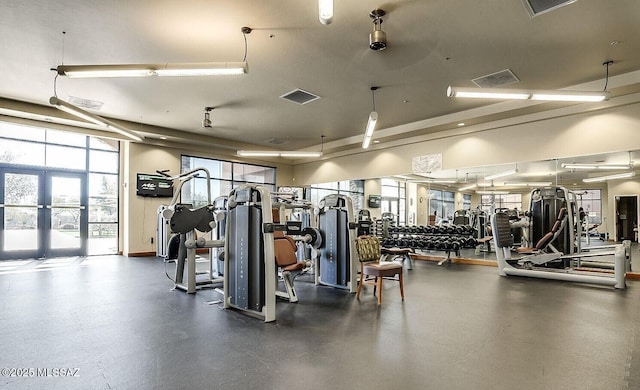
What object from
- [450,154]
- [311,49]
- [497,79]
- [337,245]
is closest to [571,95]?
[497,79]

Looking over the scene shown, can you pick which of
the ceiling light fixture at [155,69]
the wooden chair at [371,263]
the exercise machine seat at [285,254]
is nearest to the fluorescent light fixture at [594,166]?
the wooden chair at [371,263]

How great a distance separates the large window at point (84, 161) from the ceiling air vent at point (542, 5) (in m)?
9.42

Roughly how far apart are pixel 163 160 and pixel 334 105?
5.49m

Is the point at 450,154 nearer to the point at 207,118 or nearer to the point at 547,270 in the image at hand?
the point at 547,270

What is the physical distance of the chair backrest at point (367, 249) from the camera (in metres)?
4.75

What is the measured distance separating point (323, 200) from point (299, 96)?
2232 millimetres

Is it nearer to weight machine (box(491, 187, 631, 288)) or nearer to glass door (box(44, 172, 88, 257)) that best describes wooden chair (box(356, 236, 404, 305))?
weight machine (box(491, 187, 631, 288))

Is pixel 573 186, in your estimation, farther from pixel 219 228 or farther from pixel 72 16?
pixel 72 16

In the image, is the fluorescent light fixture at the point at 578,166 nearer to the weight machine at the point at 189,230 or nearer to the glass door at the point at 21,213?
the weight machine at the point at 189,230

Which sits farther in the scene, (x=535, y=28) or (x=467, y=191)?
(x=467, y=191)

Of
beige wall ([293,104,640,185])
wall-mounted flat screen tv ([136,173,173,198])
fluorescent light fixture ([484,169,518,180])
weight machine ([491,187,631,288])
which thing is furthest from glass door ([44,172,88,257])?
fluorescent light fixture ([484,169,518,180])

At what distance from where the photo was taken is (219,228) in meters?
6.26

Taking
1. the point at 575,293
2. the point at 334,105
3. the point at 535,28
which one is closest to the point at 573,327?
the point at 575,293

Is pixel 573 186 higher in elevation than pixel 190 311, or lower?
higher
